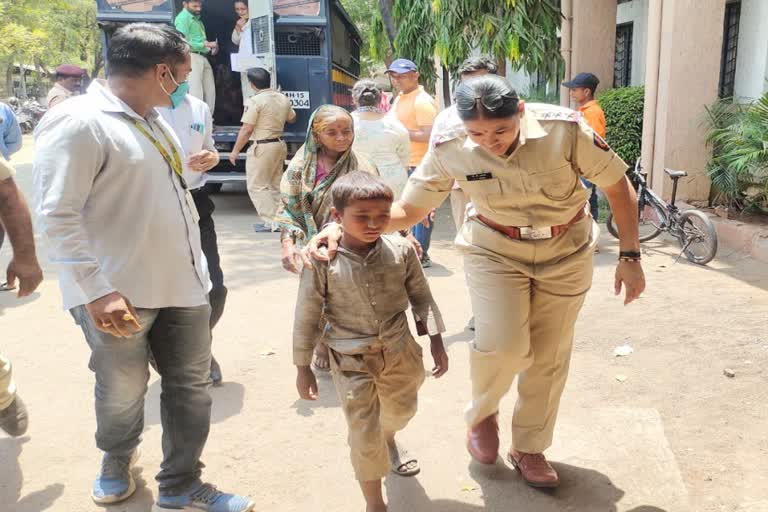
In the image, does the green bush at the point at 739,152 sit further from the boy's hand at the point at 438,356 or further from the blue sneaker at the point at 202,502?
the blue sneaker at the point at 202,502

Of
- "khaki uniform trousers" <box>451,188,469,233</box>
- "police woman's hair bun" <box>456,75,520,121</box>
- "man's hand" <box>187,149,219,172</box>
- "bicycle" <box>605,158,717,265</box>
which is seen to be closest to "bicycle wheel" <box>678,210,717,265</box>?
"bicycle" <box>605,158,717,265</box>

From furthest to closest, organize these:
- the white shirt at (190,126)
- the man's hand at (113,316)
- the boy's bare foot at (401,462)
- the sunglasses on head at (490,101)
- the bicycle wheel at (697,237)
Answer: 1. the bicycle wheel at (697,237)
2. the white shirt at (190,126)
3. the boy's bare foot at (401,462)
4. the sunglasses on head at (490,101)
5. the man's hand at (113,316)

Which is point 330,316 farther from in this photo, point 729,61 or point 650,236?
point 729,61

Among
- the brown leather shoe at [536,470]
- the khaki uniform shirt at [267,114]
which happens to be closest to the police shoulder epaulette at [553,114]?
the brown leather shoe at [536,470]

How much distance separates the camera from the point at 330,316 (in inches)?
104

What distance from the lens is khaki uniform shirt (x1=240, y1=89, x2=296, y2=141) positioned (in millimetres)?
8336

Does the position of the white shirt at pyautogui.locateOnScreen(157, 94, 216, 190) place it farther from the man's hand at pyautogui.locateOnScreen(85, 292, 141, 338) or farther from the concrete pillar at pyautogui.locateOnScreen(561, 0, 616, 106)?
the concrete pillar at pyautogui.locateOnScreen(561, 0, 616, 106)

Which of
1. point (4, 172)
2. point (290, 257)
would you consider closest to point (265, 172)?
point (290, 257)

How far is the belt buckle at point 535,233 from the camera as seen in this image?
2709 mm

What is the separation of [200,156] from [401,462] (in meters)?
1.76

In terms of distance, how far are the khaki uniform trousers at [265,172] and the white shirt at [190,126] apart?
4808 mm

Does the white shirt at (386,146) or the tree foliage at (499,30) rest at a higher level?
the tree foliage at (499,30)

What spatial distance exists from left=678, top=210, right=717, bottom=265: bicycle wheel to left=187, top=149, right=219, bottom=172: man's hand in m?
4.80

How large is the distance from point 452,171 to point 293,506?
1.54 metres
